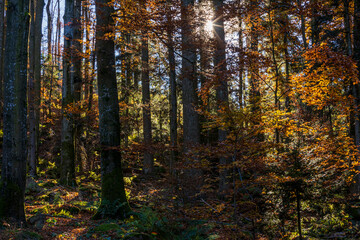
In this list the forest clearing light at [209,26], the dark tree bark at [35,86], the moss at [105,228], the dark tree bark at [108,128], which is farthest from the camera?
the dark tree bark at [35,86]

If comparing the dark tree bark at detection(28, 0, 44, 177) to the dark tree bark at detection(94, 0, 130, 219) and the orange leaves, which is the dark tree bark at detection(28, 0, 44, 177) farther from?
the orange leaves

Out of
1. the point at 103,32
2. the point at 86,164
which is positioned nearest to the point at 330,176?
the point at 103,32

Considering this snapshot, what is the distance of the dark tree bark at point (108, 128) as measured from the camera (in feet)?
20.0

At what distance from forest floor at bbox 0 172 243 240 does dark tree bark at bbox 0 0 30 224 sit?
1.50 ft

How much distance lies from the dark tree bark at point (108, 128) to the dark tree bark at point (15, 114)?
6.11 feet

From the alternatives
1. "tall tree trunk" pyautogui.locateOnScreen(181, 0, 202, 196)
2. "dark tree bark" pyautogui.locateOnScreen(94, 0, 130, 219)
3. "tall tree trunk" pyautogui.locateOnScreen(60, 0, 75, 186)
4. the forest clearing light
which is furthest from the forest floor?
the forest clearing light

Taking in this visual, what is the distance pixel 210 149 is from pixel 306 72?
467 centimetres

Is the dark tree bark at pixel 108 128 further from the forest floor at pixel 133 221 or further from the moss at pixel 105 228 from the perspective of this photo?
the moss at pixel 105 228

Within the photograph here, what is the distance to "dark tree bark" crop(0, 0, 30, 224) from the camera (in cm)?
443

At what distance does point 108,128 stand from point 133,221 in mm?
2293

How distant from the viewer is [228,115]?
5.78 metres

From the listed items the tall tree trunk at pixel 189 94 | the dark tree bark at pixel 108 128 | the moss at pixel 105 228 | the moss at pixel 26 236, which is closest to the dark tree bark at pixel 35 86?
the dark tree bark at pixel 108 128

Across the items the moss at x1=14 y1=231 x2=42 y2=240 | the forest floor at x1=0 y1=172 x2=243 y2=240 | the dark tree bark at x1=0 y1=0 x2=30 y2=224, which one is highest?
the dark tree bark at x1=0 y1=0 x2=30 y2=224

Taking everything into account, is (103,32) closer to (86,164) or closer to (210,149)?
(210,149)
